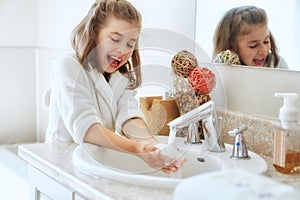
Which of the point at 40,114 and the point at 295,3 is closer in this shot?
the point at 295,3

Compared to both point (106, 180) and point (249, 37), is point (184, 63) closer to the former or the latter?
point (249, 37)

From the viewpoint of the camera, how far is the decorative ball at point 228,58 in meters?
1.28

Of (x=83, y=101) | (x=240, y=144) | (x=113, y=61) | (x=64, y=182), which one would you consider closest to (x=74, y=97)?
(x=83, y=101)

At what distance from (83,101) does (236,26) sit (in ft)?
1.59

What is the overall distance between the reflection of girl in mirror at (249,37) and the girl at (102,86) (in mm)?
261

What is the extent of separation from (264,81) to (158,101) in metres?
0.31

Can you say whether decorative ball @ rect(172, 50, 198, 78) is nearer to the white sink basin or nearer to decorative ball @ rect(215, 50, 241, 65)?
decorative ball @ rect(215, 50, 241, 65)

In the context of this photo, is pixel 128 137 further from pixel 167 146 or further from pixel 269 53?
pixel 269 53

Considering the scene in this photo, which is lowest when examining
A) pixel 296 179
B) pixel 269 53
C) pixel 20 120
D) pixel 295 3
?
pixel 20 120

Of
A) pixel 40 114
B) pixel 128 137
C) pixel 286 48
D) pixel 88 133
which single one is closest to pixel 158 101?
pixel 128 137

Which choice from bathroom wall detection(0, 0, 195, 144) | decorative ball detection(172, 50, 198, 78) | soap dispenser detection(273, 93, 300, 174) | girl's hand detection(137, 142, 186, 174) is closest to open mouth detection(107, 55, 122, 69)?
decorative ball detection(172, 50, 198, 78)

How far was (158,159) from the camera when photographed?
112 centimetres

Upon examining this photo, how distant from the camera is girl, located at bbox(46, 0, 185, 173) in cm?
118

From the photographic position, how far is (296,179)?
38.3 inches
